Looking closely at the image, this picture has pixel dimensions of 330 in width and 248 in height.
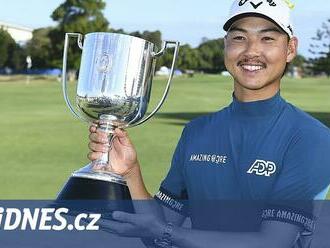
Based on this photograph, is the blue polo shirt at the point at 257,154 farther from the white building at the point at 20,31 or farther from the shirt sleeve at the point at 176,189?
the white building at the point at 20,31

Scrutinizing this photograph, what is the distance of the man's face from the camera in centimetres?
238

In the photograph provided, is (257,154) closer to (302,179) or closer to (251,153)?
(251,153)

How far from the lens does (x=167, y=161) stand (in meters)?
12.8

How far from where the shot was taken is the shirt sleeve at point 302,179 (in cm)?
222

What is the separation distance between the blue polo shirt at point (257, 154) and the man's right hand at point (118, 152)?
19 cm

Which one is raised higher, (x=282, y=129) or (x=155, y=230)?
(x=282, y=129)

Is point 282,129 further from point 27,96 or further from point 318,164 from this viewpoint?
point 27,96

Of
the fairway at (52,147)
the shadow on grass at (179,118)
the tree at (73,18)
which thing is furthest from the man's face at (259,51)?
the tree at (73,18)

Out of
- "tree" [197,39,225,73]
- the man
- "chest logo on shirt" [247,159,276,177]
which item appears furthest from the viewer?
"tree" [197,39,225,73]

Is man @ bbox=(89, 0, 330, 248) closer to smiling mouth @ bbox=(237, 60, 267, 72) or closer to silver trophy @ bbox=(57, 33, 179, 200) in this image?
smiling mouth @ bbox=(237, 60, 267, 72)

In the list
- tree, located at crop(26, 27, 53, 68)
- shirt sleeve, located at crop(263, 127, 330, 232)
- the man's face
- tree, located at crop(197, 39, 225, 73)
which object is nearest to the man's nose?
the man's face

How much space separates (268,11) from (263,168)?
492 millimetres

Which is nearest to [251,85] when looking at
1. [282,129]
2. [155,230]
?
[282,129]

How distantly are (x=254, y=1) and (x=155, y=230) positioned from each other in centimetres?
79
